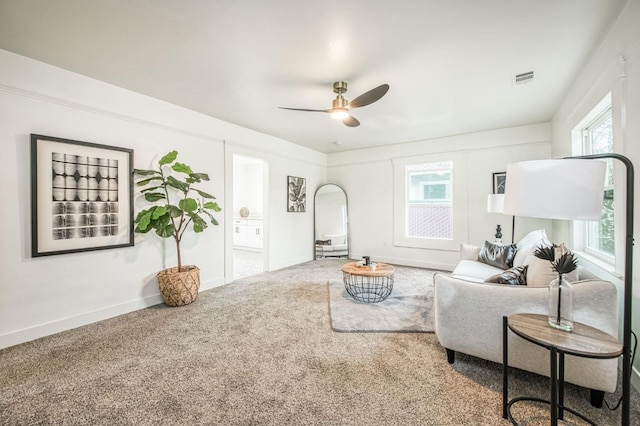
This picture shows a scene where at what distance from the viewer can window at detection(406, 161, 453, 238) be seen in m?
5.22

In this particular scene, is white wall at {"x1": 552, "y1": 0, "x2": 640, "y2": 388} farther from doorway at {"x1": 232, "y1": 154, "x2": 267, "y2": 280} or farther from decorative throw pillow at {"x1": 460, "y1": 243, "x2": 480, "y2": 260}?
doorway at {"x1": 232, "y1": 154, "x2": 267, "y2": 280}

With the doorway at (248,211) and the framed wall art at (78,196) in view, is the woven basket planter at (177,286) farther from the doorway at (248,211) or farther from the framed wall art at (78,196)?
the doorway at (248,211)

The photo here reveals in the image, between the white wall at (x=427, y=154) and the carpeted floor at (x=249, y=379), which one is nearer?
the carpeted floor at (x=249, y=379)

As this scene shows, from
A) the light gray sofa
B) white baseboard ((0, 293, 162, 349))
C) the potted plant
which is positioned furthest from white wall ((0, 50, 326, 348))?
the light gray sofa

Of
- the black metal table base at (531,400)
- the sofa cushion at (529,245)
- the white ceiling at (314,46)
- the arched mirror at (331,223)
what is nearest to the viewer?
the black metal table base at (531,400)

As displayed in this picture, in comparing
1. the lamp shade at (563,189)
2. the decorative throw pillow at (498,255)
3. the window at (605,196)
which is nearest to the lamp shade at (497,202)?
the decorative throw pillow at (498,255)

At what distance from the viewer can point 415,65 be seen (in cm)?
256

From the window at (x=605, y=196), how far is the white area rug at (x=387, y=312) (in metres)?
1.77

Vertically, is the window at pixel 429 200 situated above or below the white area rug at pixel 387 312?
above

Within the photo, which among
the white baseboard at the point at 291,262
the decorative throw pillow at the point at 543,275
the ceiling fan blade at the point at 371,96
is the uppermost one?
the ceiling fan blade at the point at 371,96

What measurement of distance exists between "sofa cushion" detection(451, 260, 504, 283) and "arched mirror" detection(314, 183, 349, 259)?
3.01 m

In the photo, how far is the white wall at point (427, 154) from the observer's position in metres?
4.53

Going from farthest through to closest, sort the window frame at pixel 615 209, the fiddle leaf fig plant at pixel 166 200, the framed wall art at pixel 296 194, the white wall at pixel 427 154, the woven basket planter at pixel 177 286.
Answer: the framed wall art at pixel 296 194 < the white wall at pixel 427 154 < the woven basket planter at pixel 177 286 < the fiddle leaf fig plant at pixel 166 200 < the window frame at pixel 615 209

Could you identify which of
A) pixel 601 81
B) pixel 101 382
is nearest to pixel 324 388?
pixel 101 382
